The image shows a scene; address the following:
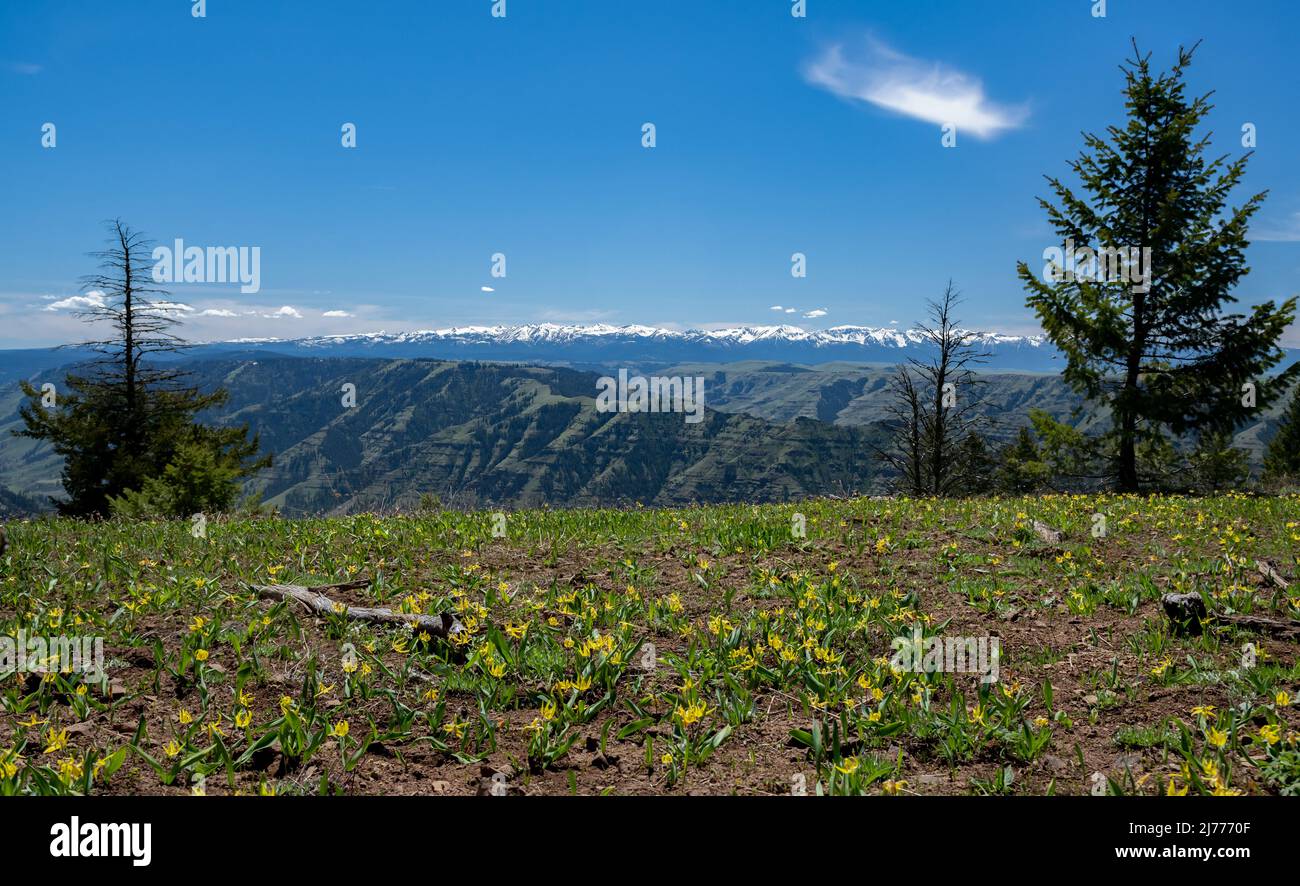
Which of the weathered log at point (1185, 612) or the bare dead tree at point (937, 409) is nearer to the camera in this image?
the weathered log at point (1185, 612)

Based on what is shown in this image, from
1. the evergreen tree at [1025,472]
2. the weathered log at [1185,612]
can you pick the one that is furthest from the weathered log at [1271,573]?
the evergreen tree at [1025,472]

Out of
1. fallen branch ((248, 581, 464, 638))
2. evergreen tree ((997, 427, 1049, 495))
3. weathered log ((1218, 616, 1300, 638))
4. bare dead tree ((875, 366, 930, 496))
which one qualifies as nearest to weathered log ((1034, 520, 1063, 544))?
weathered log ((1218, 616, 1300, 638))

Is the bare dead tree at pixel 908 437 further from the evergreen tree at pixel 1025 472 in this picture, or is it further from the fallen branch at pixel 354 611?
the fallen branch at pixel 354 611

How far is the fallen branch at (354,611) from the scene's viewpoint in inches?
219

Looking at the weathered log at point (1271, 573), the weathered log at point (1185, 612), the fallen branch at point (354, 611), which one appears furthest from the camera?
the weathered log at point (1271, 573)

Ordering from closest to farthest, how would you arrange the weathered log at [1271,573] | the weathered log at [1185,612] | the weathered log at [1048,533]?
the weathered log at [1185,612] < the weathered log at [1271,573] < the weathered log at [1048,533]

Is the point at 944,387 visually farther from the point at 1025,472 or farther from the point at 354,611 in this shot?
the point at 354,611

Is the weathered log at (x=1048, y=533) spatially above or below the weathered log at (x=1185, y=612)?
above

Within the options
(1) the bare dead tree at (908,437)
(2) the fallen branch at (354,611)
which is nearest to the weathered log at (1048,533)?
(2) the fallen branch at (354,611)

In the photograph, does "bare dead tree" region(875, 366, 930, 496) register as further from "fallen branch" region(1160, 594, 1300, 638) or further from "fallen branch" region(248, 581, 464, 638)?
"fallen branch" region(248, 581, 464, 638)

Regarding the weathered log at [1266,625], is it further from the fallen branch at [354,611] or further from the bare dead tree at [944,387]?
the bare dead tree at [944,387]

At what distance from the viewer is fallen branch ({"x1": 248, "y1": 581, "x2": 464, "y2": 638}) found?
5.57 meters

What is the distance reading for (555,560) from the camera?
8250 millimetres
